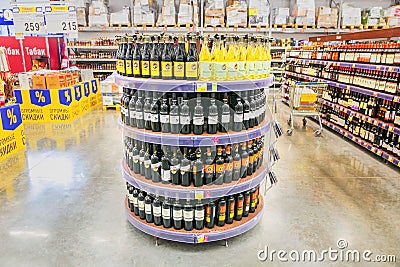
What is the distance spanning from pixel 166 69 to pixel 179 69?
0.11 m

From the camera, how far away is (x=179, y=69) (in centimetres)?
258

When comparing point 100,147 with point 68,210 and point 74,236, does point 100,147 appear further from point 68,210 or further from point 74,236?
point 74,236

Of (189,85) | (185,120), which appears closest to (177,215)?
(185,120)

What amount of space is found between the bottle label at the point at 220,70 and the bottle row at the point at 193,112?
0.15 meters

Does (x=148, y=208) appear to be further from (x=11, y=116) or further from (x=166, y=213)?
(x=11, y=116)

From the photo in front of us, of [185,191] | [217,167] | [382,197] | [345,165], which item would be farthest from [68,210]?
[345,165]

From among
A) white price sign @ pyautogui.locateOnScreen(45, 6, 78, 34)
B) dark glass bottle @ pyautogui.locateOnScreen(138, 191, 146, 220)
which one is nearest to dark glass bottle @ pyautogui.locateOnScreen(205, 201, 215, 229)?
dark glass bottle @ pyautogui.locateOnScreen(138, 191, 146, 220)

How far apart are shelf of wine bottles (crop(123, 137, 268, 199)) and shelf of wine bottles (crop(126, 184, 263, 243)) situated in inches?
5.0

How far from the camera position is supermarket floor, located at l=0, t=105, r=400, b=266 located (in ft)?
9.03

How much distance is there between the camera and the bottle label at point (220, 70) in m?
2.56

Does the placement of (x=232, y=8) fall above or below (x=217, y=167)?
above

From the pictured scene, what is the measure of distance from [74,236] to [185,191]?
1.25 meters

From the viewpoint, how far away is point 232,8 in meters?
10.2

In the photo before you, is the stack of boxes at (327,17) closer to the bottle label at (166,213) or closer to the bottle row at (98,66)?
the bottle row at (98,66)
